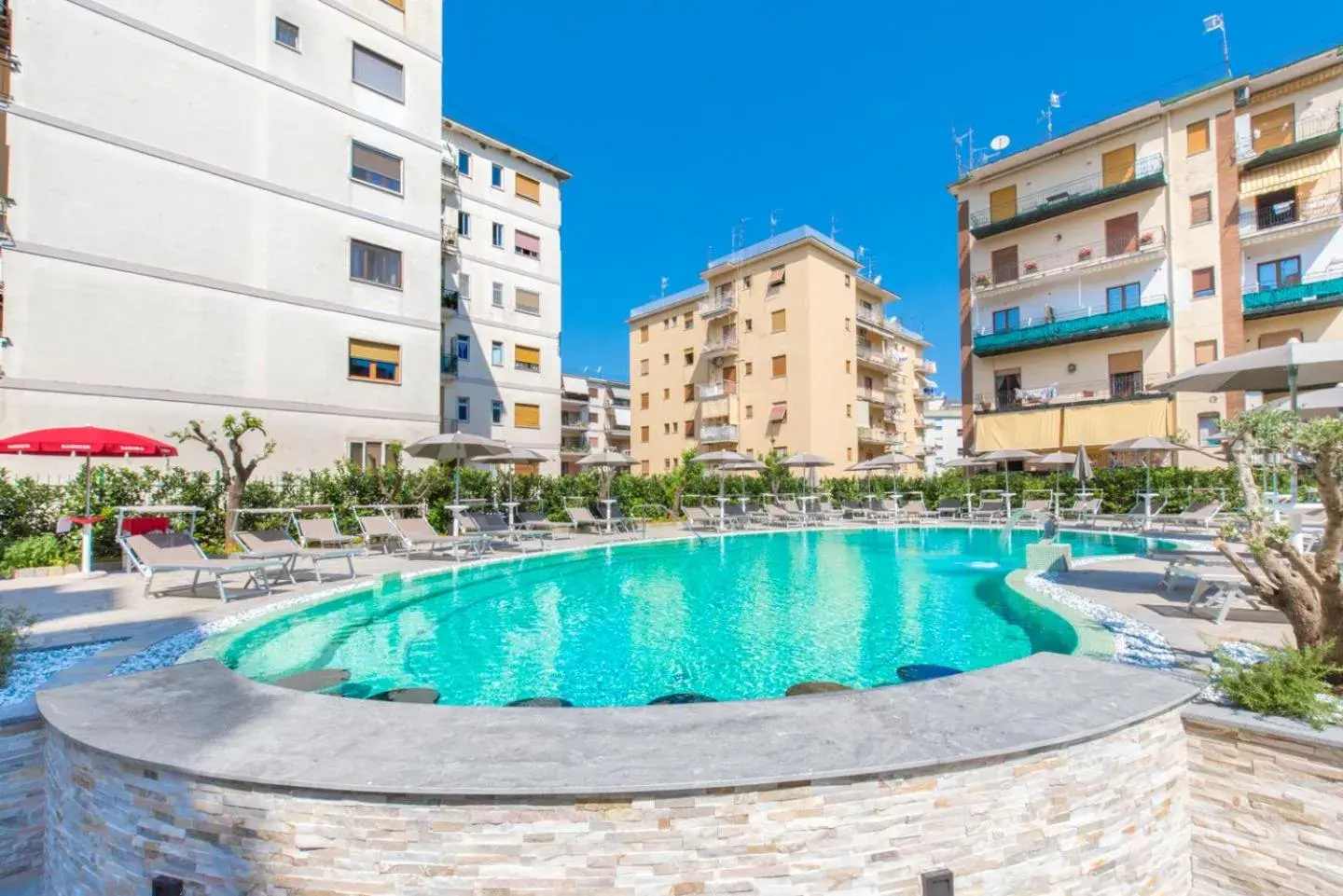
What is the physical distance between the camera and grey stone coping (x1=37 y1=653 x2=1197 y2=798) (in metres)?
2.58

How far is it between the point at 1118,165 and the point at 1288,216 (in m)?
6.08

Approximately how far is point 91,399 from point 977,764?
1790cm

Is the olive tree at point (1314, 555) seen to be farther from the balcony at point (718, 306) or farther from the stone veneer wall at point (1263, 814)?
the balcony at point (718, 306)

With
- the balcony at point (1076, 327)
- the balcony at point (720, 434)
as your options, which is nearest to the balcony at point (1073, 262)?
the balcony at point (1076, 327)

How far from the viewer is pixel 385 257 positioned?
19.1 m

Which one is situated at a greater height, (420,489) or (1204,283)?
(1204,283)

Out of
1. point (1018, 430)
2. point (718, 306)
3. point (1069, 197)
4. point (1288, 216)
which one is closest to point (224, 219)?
point (718, 306)

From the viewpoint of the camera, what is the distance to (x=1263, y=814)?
10.3 ft

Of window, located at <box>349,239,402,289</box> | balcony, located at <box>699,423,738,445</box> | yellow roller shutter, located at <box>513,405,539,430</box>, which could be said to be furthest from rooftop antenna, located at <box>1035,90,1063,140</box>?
window, located at <box>349,239,402,289</box>

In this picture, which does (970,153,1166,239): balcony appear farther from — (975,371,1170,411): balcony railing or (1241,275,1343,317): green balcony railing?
(975,371,1170,411): balcony railing

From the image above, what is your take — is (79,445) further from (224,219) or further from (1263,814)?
(1263,814)

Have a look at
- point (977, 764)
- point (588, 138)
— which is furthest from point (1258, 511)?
point (588, 138)

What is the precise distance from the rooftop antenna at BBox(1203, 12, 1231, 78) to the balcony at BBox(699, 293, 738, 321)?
2287 centimetres

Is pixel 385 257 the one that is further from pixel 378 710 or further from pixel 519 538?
pixel 378 710
